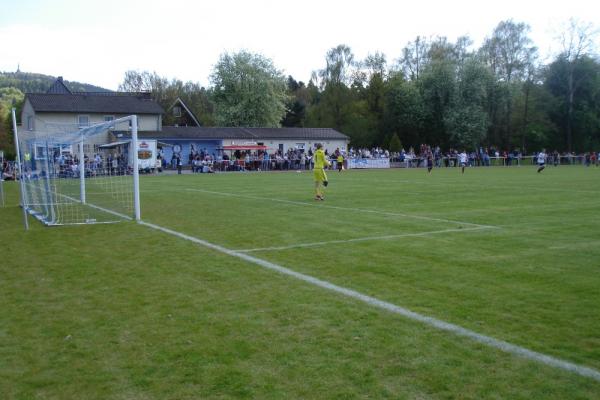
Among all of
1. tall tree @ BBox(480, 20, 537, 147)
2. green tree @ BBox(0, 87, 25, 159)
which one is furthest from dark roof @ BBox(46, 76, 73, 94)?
tall tree @ BBox(480, 20, 537, 147)

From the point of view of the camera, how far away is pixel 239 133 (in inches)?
2435

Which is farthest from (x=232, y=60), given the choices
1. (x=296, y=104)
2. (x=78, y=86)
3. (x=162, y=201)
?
(x=162, y=201)

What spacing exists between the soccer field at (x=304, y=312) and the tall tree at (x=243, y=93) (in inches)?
2472

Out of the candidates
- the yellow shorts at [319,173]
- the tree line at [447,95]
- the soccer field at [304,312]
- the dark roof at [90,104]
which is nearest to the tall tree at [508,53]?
the tree line at [447,95]

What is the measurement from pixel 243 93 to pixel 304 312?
7011 cm

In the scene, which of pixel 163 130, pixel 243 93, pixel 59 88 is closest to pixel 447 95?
pixel 243 93

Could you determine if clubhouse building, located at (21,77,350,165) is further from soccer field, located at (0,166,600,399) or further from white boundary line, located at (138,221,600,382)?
white boundary line, located at (138,221,600,382)

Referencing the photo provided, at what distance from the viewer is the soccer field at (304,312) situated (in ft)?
14.1

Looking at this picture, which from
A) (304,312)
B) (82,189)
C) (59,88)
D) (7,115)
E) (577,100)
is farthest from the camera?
(7,115)

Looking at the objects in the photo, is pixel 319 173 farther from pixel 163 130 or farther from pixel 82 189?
pixel 163 130

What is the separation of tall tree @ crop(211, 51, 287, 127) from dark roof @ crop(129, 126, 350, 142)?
366 inches

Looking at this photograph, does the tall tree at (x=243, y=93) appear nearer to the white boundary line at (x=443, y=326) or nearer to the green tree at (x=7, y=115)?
the green tree at (x=7, y=115)

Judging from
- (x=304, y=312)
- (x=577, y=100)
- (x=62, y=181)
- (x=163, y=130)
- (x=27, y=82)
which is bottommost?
(x=304, y=312)

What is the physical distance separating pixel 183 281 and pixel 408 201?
38.0 ft
